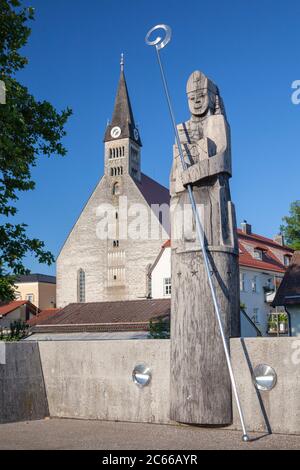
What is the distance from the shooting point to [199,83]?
393 inches

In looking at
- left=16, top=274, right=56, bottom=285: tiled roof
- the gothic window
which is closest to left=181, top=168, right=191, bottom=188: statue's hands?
the gothic window

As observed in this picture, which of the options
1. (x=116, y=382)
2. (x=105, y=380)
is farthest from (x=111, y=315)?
(x=116, y=382)

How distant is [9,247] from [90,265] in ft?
187

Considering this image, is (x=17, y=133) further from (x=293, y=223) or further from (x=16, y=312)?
(x=16, y=312)

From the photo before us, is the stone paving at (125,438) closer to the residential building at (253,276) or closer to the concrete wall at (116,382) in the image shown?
the concrete wall at (116,382)

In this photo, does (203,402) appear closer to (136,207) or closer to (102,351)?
(102,351)

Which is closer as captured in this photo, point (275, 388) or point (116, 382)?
point (275, 388)

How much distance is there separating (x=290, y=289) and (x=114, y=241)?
134 feet

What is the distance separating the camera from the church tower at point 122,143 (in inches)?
2899

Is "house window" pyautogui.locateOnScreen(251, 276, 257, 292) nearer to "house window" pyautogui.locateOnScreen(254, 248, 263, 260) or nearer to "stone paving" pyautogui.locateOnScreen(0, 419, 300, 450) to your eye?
"house window" pyautogui.locateOnScreen(254, 248, 263, 260)

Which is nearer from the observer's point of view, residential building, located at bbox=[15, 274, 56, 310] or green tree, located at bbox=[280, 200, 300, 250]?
green tree, located at bbox=[280, 200, 300, 250]

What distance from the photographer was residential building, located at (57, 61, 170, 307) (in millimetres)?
66875

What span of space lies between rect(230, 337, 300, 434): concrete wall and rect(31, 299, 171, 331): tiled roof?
29.6 meters

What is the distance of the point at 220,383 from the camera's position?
8734mm
